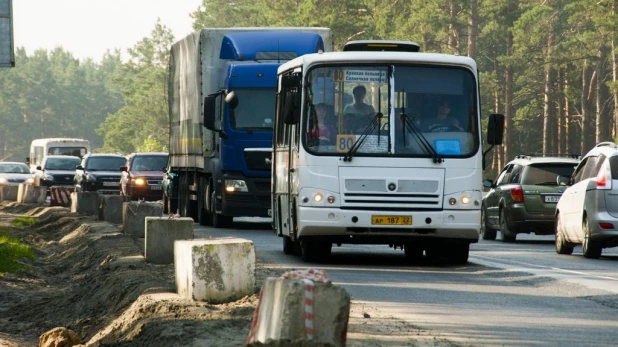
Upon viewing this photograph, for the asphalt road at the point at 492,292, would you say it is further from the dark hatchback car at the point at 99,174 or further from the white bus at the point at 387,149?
the dark hatchback car at the point at 99,174

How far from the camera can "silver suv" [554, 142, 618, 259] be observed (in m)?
20.3

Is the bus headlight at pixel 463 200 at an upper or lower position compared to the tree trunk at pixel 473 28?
lower

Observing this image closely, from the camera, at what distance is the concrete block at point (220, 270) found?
1238 centimetres

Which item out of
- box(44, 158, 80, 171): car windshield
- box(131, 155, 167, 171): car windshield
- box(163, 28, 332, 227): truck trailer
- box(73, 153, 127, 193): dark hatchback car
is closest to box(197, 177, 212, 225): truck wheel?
box(163, 28, 332, 227): truck trailer

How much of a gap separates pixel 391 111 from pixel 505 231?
970 cm

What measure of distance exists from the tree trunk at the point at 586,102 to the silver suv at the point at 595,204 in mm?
56117

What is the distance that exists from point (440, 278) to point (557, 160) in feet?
35.8

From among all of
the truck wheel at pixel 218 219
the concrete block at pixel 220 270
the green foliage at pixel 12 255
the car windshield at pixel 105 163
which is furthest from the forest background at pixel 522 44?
the concrete block at pixel 220 270

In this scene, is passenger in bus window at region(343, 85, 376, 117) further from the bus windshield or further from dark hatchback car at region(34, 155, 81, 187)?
dark hatchback car at region(34, 155, 81, 187)

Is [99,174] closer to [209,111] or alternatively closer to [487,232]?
[209,111]

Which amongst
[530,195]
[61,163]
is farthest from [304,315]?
[61,163]

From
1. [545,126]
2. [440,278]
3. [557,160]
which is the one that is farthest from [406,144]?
[545,126]

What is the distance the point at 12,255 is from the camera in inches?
Answer: 898

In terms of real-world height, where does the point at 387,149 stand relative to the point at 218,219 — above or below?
above
